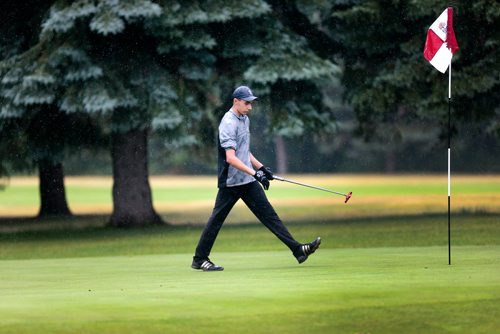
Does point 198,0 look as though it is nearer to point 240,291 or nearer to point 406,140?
point 240,291

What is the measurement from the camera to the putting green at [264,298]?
970 cm

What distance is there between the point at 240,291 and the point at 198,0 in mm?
18241

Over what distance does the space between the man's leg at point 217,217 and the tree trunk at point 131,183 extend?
1764 centimetres

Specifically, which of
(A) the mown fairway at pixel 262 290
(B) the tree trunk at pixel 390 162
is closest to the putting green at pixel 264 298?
(A) the mown fairway at pixel 262 290

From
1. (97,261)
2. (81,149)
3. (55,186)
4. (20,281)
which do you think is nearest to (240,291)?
(20,281)

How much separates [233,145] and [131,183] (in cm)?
1849

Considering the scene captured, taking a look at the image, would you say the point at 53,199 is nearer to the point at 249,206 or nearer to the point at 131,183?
Result: the point at 131,183

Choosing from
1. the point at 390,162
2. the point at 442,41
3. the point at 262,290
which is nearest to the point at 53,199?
the point at 442,41

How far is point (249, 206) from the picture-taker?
14.4 metres

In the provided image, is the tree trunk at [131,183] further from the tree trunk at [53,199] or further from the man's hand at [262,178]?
the man's hand at [262,178]

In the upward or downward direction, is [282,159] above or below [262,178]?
below

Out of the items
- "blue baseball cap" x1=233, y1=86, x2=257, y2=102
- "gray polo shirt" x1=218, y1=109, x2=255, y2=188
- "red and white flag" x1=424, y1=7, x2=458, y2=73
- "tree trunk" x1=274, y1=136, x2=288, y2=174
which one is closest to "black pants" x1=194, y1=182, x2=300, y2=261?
"gray polo shirt" x1=218, y1=109, x2=255, y2=188

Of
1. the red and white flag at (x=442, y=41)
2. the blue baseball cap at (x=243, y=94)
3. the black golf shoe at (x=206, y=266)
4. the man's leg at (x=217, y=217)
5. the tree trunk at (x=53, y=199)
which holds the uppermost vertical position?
the red and white flag at (x=442, y=41)

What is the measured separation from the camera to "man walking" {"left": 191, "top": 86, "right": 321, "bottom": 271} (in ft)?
45.5
